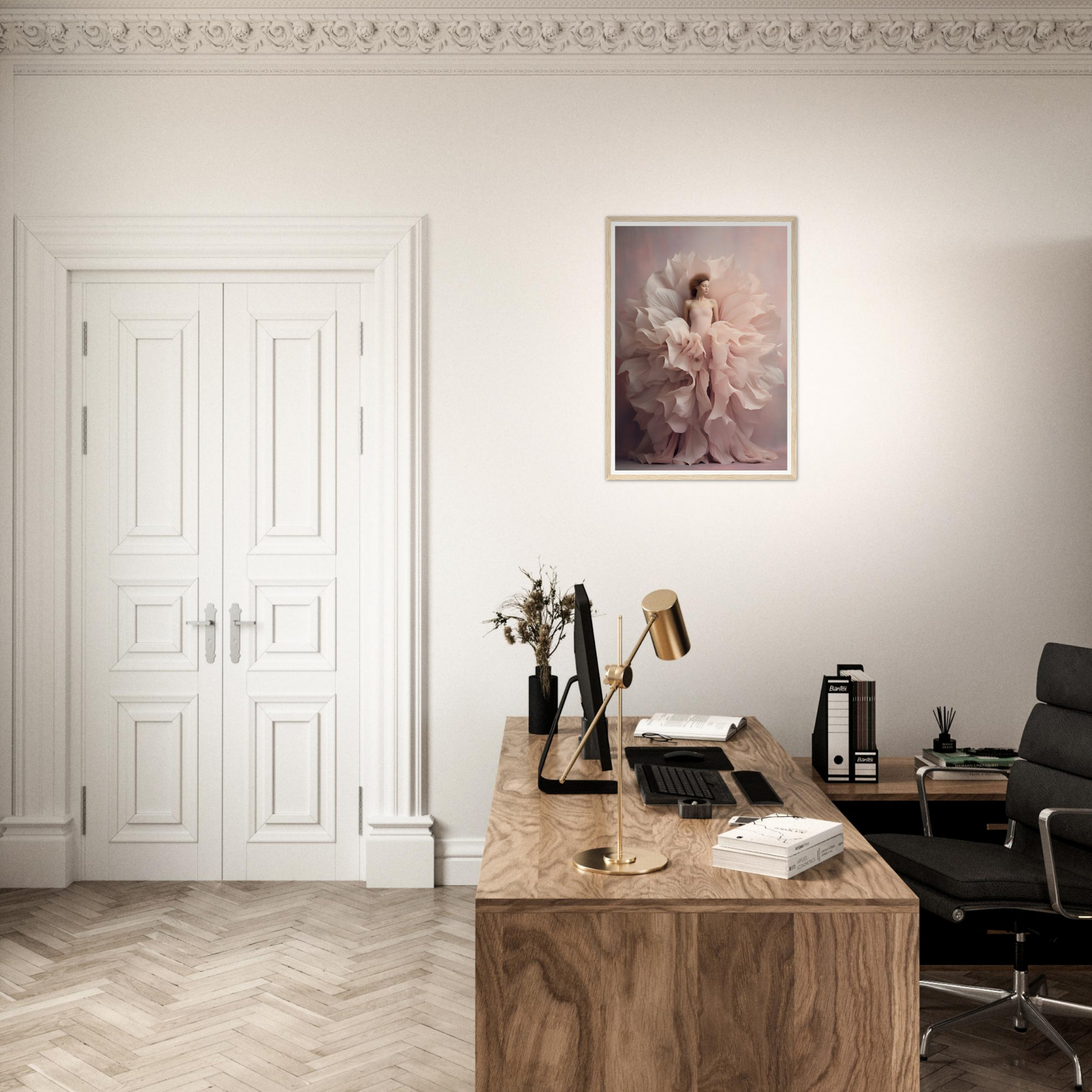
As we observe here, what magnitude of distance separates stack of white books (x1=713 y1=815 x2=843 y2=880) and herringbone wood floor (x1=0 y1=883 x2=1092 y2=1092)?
1.05 m

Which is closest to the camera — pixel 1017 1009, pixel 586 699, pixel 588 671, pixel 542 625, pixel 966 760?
pixel 588 671

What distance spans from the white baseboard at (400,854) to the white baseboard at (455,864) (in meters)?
0.04

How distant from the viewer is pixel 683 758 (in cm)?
281

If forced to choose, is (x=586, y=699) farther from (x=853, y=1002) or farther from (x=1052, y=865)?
(x=1052, y=865)

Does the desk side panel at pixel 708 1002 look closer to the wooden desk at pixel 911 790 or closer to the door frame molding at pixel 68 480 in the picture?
the wooden desk at pixel 911 790

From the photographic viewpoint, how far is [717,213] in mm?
3854

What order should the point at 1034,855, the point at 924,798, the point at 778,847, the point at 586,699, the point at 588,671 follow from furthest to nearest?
1. the point at 924,798
2. the point at 1034,855
3. the point at 586,699
4. the point at 588,671
5. the point at 778,847

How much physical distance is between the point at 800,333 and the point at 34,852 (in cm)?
369

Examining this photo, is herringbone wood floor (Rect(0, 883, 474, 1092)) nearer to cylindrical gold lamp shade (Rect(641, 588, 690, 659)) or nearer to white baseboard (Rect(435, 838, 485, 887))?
white baseboard (Rect(435, 838, 485, 887))

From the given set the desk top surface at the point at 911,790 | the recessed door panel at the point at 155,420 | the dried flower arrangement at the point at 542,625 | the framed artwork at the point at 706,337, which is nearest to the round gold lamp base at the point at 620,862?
the dried flower arrangement at the point at 542,625

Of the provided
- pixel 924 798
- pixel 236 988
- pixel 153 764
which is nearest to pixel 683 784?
pixel 924 798

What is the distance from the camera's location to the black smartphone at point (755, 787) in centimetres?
235

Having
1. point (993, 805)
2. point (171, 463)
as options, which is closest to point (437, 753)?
point (171, 463)

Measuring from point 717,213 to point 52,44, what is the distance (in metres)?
2.72
